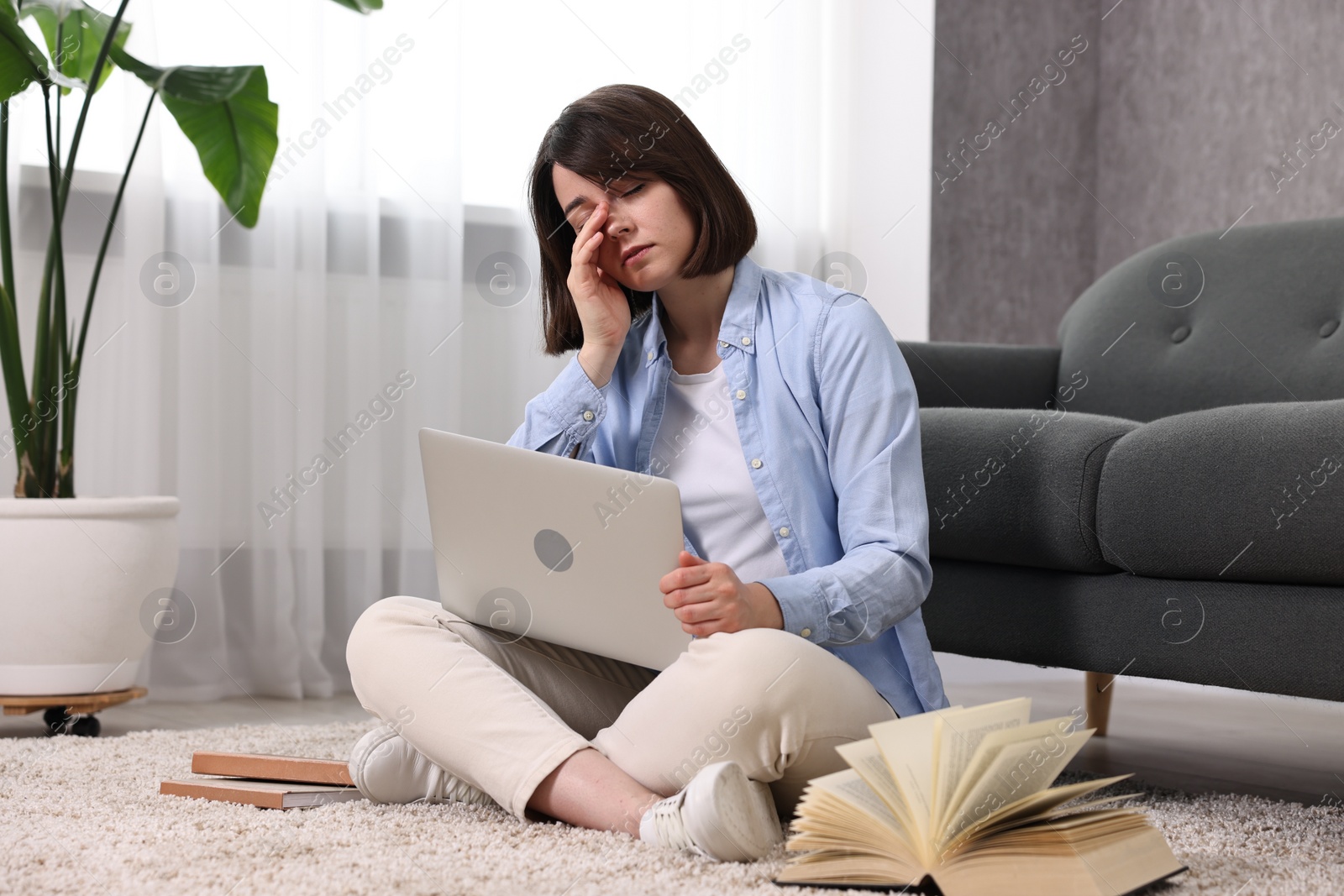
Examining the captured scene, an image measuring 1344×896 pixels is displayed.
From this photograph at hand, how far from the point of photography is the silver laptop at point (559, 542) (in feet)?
3.18

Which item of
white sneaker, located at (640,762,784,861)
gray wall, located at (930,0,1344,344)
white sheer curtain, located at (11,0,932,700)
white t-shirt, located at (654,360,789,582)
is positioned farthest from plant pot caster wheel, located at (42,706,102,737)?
gray wall, located at (930,0,1344,344)

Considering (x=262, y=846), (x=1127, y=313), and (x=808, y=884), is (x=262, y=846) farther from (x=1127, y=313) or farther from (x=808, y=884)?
(x=1127, y=313)

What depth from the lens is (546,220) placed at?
128cm

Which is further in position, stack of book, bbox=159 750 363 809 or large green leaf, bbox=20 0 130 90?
large green leaf, bbox=20 0 130 90

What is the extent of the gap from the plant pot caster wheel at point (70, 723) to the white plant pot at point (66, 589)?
0.04 m

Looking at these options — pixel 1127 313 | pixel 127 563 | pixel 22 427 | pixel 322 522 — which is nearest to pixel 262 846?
pixel 127 563

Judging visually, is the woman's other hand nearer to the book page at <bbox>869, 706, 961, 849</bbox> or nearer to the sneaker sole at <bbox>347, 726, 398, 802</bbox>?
the book page at <bbox>869, 706, 961, 849</bbox>

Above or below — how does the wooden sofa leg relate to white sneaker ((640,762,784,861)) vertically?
below

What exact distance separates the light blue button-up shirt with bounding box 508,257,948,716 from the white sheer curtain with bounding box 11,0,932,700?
1.05m

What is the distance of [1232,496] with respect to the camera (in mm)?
1125

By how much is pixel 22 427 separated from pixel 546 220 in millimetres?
930

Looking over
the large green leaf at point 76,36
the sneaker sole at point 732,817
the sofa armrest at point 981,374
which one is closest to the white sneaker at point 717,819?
the sneaker sole at point 732,817

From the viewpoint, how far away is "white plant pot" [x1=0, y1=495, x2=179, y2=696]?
64.5 inches

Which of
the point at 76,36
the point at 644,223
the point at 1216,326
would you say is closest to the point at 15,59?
the point at 76,36
